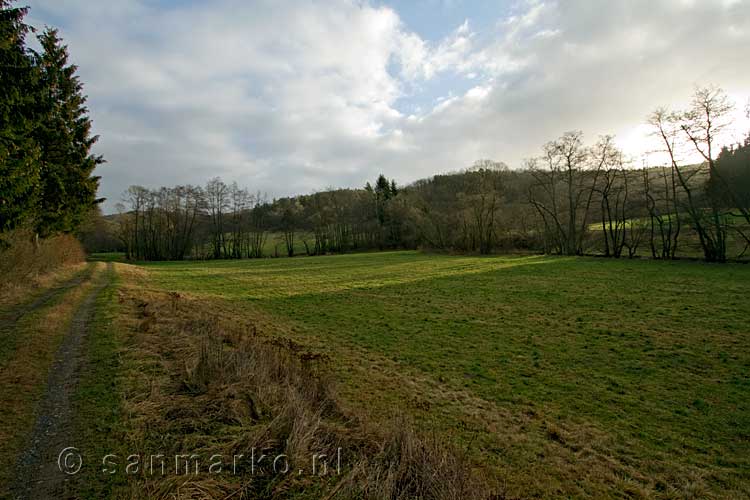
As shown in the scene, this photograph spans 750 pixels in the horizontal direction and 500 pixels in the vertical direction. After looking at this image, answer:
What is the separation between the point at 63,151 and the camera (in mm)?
23906

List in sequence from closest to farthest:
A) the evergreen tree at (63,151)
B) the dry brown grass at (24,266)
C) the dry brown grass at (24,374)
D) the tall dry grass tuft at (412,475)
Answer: the tall dry grass tuft at (412,475) < the dry brown grass at (24,374) < the dry brown grass at (24,266) < the evergreen tree at (63,151)

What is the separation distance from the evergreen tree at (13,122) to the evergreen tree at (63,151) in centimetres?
1005

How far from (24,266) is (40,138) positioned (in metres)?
8.49

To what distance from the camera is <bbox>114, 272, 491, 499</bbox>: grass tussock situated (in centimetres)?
348

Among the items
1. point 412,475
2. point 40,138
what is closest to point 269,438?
point 412,475

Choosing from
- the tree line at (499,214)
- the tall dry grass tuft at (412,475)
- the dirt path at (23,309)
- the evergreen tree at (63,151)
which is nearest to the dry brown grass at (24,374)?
the dirt path at (23,309)

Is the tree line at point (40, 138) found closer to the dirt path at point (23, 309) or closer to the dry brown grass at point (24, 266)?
the dry brown grass at point (24, 266)

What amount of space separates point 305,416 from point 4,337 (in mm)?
9840

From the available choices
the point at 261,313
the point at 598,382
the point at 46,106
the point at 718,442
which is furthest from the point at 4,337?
the point at 718,442

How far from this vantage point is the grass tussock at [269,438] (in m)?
3.48

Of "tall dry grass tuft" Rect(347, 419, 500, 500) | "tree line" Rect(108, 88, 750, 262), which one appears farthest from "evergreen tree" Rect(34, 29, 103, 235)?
"tree line" Rect(108, 88, 750, 262)

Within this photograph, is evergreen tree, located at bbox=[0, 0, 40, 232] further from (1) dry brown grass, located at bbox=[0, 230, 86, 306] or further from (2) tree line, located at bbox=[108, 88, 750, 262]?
(2) tree line, located at bbox=[108, 88, 750, 262]

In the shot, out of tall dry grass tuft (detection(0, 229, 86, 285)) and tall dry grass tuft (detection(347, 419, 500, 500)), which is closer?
tall dry grass tuft (detection(347, 419, 500, 500))

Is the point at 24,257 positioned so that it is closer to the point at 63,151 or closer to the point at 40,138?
the point at 40,138
